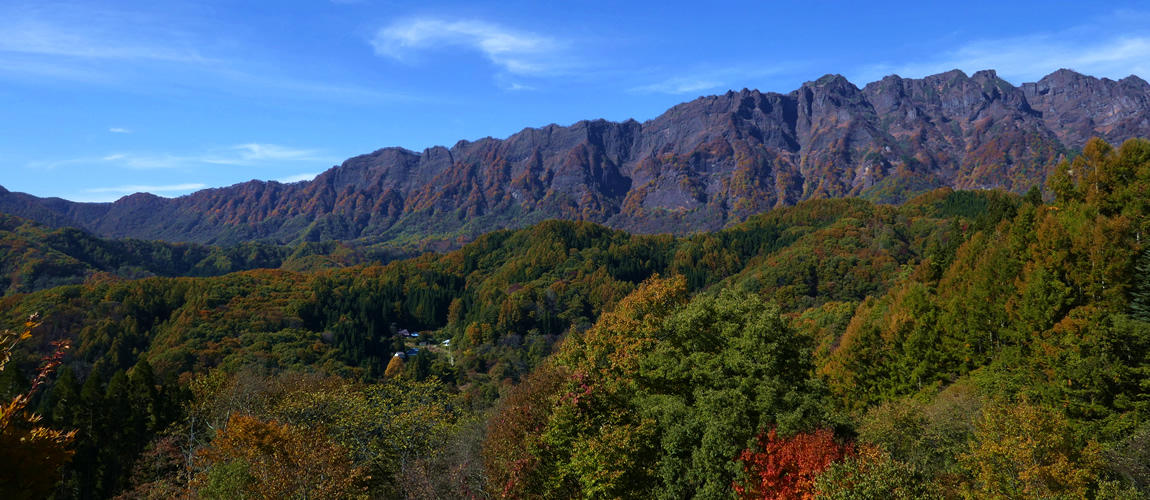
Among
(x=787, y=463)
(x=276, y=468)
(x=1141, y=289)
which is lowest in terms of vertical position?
(x=787, y=463)

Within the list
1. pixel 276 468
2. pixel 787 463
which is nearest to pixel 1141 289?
pixel 787 463

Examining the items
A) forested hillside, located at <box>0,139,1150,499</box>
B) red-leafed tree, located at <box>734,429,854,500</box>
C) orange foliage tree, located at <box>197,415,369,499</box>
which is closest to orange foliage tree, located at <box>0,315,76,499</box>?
forested hillside, located at <box>0,139,1150,499</box>

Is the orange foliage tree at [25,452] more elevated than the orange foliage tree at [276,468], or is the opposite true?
the orange foliage tree at [25,452]

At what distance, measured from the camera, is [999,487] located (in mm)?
23531

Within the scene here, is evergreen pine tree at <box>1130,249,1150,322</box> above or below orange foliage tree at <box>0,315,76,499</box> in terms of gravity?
below

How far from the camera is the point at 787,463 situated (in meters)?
24.8

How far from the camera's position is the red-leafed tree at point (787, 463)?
23.6 m

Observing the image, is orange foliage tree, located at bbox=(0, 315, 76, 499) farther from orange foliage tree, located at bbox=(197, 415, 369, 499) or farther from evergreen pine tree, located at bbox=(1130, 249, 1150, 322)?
evergreen pine tree, located at bbox=(1130, 249, 1150, 322)

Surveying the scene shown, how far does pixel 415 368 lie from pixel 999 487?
10494 cm

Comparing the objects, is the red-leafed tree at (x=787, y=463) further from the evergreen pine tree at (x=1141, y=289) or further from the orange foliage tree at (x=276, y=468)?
the evergreen pine tree at (x=1141, y=289)

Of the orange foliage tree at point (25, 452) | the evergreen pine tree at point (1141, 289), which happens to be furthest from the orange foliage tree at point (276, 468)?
the evergreen pine tree at point (1141, 289)

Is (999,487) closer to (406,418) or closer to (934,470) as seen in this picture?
(934,470)

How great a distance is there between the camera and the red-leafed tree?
23.6 metres

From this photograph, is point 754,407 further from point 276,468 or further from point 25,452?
point 25,452
